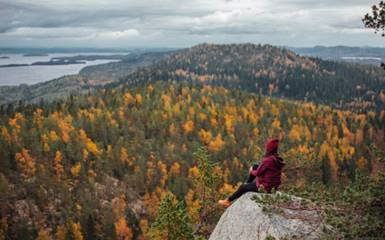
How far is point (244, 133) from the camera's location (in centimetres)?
19750

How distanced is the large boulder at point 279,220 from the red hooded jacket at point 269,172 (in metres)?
1.15

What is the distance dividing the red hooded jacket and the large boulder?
3.77ft

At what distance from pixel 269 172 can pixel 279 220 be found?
10.4ft

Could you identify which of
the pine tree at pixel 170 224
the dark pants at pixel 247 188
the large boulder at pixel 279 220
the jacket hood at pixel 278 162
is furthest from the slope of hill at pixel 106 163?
the large boulder at pixel 279 220

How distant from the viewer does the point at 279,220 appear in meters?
14.4

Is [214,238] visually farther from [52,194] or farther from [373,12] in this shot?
[52,194]

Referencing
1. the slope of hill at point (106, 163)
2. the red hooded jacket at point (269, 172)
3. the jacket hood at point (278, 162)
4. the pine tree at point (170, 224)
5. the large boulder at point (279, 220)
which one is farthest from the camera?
the slope of hill at point (106, 163)

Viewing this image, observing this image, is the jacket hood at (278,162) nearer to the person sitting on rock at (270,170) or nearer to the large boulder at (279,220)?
the person sitting on rock at (270,170)

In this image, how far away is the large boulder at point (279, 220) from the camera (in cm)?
1380

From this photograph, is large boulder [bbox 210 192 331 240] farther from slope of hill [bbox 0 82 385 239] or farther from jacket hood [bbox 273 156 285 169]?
slope of hill [bbox 0 82 385 239]

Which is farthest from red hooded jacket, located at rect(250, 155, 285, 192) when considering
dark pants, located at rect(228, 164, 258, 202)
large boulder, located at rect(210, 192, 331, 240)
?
large boulder, located at rect(210, 192, 331, 240)

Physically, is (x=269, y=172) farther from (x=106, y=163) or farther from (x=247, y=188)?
(x=106, y=163)

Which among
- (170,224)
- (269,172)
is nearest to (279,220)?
(269,172)

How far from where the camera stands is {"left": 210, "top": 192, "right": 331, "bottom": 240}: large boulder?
13.8 m
